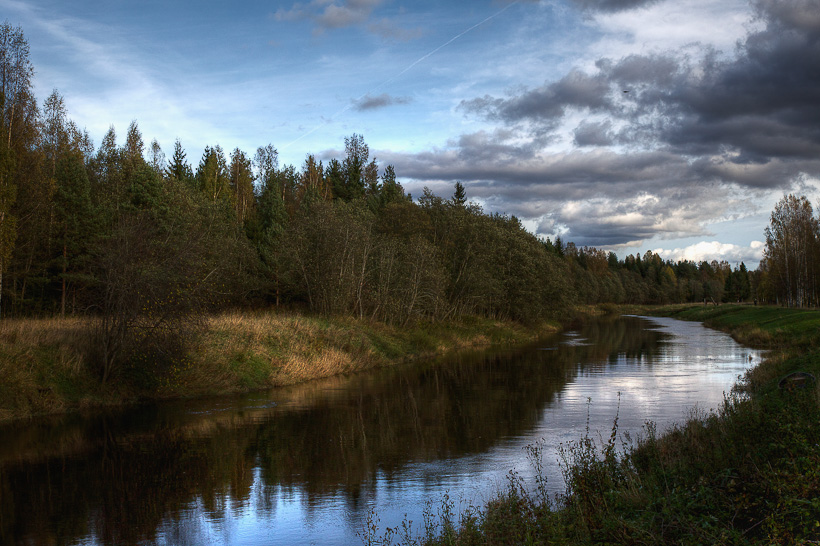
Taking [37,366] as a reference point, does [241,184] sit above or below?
above

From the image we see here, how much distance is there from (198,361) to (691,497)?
63.6 ft

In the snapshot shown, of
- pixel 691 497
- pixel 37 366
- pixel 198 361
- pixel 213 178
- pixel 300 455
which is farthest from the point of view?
pixel 213 178

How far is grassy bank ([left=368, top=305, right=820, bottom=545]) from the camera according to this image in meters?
7.23

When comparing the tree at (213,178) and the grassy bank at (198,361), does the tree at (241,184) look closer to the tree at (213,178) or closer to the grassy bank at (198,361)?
the tree at (213,178)

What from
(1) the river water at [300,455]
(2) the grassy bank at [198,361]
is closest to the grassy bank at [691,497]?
(1) the river water at [300,455]

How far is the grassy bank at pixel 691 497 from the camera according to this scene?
7227 millimetres

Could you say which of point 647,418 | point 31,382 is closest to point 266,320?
point 31,382

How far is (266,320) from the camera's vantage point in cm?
3166

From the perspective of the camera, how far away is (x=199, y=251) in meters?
23.7

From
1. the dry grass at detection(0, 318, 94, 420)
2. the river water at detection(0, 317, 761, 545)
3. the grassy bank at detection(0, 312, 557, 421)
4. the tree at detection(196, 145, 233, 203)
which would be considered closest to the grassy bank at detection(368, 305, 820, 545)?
the river water at detection(0, 317, 761, 545)

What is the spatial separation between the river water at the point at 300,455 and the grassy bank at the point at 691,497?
1.77 meters

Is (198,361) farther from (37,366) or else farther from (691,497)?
(691,497)

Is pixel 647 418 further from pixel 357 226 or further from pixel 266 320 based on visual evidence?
pixel 357 226

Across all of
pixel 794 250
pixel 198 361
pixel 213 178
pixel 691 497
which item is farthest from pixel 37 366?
pixel 794 250
